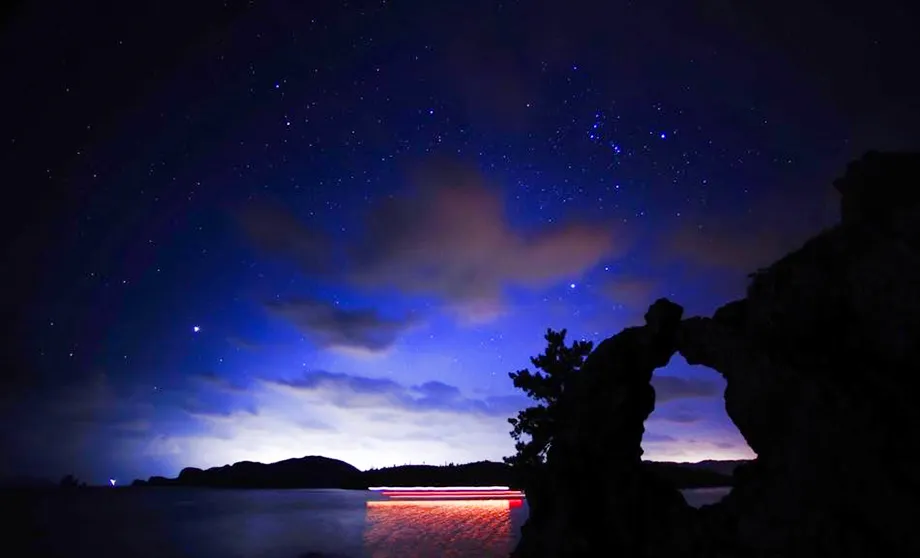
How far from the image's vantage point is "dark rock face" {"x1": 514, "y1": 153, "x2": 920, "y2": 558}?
12.1 meters

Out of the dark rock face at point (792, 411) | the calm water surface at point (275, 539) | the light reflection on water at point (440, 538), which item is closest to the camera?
the dark rock face at point (792, 411)

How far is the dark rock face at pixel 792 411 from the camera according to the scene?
39.8ft

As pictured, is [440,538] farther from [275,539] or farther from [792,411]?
[792,411]

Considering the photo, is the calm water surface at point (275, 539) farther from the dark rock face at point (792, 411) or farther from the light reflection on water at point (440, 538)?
the dark rock face at point (792, 411)

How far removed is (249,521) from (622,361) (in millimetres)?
106301

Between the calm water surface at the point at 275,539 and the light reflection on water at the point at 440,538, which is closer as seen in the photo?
the light reflection on water at the point at 440,538

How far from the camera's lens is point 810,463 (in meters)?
12.8

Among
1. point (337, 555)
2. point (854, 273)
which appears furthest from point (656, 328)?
point (337, 555)

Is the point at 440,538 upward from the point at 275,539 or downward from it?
upward

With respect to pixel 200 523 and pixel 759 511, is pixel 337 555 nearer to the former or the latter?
pixel 759 511

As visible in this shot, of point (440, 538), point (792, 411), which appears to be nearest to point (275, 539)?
point (440, 538)

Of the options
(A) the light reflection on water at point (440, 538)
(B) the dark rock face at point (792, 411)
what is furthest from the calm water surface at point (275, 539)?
(B) the dark rock face at point (792, 411)

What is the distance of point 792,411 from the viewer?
13.8 meters

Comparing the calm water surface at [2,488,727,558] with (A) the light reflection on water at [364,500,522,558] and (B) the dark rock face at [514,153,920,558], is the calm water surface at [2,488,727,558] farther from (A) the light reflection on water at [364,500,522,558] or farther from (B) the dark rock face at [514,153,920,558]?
(B) the dark rock face at [514,153,920,558]
